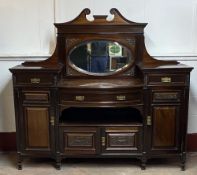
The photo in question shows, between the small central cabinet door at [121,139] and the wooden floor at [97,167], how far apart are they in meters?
0.20

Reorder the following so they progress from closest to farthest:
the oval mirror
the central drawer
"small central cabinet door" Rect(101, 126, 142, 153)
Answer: the central drawer, "small central cabinet door" Rect(101, 126, 142, 153), the oval mirror

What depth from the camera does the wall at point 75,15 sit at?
118 inches

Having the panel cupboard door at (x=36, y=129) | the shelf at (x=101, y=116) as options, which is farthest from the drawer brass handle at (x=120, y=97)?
the panel cupboard door at (x=36, y=129)

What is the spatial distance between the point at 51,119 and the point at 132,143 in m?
0.77

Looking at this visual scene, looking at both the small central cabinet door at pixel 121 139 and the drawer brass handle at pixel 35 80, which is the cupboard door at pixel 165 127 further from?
the drawer brass handle at pixel 35 80

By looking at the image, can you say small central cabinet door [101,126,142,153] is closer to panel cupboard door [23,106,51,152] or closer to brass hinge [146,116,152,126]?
brass hinge [146,116,152,126]

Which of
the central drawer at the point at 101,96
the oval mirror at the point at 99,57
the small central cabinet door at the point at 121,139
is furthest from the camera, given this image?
the oval mirror at the point at 99,57

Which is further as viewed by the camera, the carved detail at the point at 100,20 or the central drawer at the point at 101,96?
the carved detail at the point at 100,20

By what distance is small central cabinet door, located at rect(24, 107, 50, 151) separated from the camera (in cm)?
272

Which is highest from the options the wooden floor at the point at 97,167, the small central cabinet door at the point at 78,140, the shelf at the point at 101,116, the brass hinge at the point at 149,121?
the brass hinge at the point at 149,121

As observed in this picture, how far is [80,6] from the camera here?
3008mm

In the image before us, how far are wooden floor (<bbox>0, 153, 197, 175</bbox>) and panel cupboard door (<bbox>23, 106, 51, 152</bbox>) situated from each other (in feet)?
0.69

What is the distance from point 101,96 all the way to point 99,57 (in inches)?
18.8

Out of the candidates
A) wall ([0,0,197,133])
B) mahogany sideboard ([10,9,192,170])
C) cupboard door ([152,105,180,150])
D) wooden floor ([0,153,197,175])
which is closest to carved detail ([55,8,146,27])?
mahogany sideboard ([10,9,192,170])
